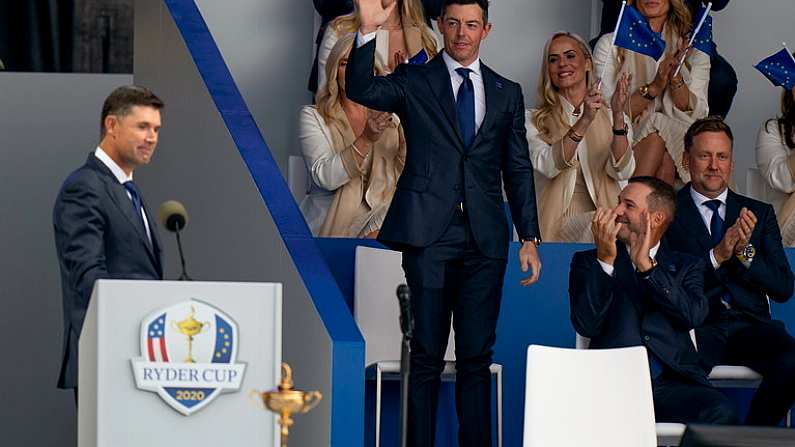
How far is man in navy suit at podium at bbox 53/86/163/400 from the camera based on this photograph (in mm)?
5312

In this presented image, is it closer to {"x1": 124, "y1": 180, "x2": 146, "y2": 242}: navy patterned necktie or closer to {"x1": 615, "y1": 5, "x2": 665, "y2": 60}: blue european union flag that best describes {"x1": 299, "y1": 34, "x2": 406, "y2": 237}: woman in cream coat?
{"x1": 615, "y1": 5, "x2": 665, "y2": 60}: blue european union flag

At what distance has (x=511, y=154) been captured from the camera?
6258mm

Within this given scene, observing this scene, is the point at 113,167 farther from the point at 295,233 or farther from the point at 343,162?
the point at 343,162

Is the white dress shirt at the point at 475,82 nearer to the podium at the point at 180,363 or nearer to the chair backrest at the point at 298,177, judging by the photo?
the podium at the point at 180,363

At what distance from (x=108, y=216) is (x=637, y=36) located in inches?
124

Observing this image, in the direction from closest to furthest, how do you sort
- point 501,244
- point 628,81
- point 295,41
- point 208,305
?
point 208,305, point 501,244, point 628,81, point 295,41

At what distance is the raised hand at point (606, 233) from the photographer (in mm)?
6203

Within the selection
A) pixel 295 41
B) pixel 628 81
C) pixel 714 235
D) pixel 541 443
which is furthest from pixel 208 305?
pixel 295 41

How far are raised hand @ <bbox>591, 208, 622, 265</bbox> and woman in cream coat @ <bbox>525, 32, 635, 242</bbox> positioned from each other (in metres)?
1.32

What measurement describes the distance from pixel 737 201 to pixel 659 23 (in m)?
1.59

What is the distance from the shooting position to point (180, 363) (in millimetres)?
4574

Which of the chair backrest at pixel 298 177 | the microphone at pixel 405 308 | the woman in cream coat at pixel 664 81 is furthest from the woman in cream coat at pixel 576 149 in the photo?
the microphone at pixel 405 308

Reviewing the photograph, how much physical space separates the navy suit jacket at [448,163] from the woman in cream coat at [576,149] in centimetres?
136

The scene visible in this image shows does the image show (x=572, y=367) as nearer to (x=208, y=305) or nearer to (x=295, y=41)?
(x=208, y=305)
